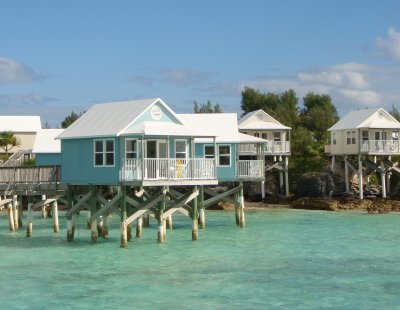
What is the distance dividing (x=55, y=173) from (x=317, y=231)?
15.0m

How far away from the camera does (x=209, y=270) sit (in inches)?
1088

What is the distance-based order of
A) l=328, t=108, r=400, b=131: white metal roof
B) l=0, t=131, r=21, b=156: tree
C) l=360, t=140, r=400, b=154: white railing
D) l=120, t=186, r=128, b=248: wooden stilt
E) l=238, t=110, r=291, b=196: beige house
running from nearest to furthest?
l=120, t=186, r=128, b=248: wooden stilt, l=360, t=140, r=400, b=154: white railing, l=328, t=108, r=400, b=131: white metal roof, l=238, t=110, r=291, b=196: beige house, l=0, t=131, r=21, b=156: tree

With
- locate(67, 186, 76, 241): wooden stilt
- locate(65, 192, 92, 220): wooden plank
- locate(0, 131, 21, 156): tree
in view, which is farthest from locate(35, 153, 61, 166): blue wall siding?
locate(0, 131, 21, 156): tree

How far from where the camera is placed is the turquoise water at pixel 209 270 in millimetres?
22625

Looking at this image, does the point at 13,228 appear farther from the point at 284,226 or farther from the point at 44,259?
the point at 284,226

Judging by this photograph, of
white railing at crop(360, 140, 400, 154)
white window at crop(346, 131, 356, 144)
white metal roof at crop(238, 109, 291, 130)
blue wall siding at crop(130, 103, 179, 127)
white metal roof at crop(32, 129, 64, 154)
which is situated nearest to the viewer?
blue wall siding at crop(130, 103, 179, 127)

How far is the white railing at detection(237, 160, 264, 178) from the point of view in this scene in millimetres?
45656

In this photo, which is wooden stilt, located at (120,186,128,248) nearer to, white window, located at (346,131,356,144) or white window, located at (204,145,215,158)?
white window, located at (204,145,215,158)

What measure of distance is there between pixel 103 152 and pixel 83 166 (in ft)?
5.37

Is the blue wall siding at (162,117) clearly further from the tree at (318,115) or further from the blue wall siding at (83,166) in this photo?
the tree at (318,115)

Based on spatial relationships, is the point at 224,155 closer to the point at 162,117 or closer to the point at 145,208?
the point at 162,117

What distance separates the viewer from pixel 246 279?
25812 millimetres

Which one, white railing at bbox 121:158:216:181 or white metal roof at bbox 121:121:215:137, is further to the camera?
white metal roof at bbox 121:121:215:137

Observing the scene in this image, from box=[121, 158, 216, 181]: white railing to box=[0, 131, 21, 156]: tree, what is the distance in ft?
137
